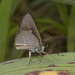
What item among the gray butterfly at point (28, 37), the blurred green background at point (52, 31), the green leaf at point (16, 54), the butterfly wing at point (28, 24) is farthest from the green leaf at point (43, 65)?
the green leaf at point (16, 54)

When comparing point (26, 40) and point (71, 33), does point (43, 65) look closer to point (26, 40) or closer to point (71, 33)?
point (26, 40)

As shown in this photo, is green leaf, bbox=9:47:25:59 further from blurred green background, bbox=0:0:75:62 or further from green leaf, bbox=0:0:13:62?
green leaf, bbox=0:0:13:62

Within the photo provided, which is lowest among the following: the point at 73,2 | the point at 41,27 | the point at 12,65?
the point at 12,65

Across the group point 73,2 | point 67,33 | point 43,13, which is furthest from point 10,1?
point 43,13

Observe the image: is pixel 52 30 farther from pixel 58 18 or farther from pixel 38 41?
pixel 38 41

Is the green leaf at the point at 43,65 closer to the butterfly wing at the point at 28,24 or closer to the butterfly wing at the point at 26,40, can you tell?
the butterfly wing at the point at 26,40

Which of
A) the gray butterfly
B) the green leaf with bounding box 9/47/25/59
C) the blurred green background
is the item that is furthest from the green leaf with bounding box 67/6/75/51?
the gray butterfly
